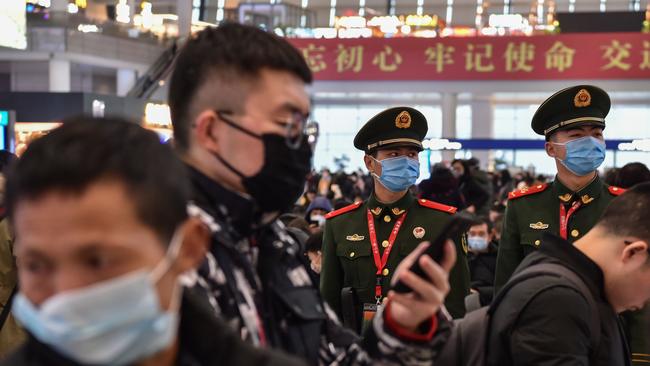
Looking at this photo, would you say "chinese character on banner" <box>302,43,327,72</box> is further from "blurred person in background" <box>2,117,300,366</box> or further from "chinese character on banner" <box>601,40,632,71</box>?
"blurred person in background" <box>2,117,300,366</box>

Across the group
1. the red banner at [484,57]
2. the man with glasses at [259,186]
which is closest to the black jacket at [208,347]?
the man with glasses at [259,186]

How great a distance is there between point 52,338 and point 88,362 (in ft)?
0.17

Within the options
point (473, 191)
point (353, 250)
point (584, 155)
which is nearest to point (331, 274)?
point (353, 250)

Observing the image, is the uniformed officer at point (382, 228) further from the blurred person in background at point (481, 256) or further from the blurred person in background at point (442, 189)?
the blurred person in background at point (442, 189)

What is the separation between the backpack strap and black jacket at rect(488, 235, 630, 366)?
0.6 inches

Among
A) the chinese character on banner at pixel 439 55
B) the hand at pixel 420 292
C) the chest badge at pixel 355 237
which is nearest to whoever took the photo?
the hand at pixel 420 292

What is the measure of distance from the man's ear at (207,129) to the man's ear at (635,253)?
3.92 feet

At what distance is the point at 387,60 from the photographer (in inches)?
960

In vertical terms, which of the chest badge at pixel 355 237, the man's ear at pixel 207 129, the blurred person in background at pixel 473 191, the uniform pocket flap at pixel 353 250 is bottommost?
the blurred person in background at pixel 473 191

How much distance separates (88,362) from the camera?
47.6 inches

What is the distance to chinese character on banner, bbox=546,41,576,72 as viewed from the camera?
76.3 ft

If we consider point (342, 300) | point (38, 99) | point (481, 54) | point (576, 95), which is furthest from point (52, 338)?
point (481, 54)

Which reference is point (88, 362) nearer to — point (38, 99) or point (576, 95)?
point (576, 95)

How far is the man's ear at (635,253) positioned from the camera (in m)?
2.54
